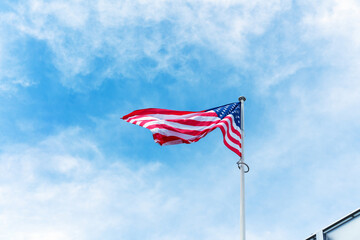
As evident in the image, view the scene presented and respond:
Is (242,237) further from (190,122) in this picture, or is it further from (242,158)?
(190,122)

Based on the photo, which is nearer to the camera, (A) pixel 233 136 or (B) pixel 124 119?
(A) pixel 233 136

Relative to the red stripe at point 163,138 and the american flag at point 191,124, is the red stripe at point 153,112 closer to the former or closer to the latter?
the american flag at point 191,124

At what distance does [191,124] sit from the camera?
14.5 meters

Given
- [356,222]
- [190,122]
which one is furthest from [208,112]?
[356,222]

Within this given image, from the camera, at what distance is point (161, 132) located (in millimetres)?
14148

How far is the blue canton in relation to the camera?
1467 centimetres

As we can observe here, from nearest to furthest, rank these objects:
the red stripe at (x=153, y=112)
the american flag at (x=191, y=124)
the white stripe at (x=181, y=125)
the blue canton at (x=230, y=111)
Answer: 1. the american flag at (x=191, y=124)
2. the white stripe at (x=181, y=125)
3. the blue canton at (x=230, y=111)
4. the red stripe at (x=153, y=112)

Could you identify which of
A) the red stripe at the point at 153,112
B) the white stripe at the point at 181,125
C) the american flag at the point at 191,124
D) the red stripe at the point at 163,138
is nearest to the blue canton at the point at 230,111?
the american flag at the point at 191,124

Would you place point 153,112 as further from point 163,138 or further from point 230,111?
point 230,111

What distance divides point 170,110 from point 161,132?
4.35ft

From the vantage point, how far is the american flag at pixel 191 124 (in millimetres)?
13930

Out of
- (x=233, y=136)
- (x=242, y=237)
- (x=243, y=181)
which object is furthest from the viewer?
(x=233, y=136)

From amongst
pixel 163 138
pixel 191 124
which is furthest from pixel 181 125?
pixel 163 138

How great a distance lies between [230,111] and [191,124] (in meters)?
1.54
